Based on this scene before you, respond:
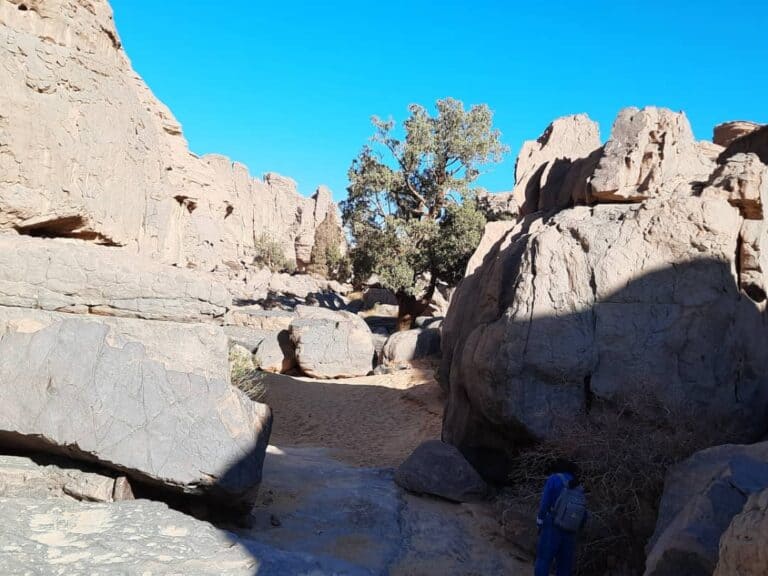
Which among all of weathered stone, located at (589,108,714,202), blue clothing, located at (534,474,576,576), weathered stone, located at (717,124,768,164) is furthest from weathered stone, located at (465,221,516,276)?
blue clothing, located at (534,474,576,576)

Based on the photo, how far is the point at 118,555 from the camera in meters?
3.76

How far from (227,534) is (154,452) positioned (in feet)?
3.08

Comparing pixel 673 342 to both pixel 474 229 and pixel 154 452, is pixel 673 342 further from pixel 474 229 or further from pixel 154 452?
pixel 474 229

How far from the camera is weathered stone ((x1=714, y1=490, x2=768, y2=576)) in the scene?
8.41 feet

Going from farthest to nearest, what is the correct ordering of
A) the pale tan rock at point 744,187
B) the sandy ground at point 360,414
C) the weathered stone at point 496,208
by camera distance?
the weathered stone at point 496,208
the sandy ground at point 360,414
the pale tan rock at point 744,187

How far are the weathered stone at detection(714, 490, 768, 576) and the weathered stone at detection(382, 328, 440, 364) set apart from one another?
12.7m

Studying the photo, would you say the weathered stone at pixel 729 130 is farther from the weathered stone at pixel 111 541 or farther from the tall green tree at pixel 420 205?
the weathered stone at pixel 111 541

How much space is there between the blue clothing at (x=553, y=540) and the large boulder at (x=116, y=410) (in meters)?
2.60

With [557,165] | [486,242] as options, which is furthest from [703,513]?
[486,242]

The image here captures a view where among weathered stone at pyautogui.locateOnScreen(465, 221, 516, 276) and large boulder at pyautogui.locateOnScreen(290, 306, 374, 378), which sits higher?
weathered stone at pyautogui.locateOnScreen(465, 221, 516, 276)

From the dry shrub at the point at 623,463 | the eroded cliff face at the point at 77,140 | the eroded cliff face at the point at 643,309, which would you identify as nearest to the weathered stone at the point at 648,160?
the eroded cliff face at the point at 643,309

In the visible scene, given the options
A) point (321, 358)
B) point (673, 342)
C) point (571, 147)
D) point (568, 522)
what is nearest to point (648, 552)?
point (568, 522)

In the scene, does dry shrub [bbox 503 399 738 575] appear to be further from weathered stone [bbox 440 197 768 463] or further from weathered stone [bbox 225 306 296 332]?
weathered stone [bbox 225 306 296 332]

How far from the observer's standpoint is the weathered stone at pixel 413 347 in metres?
15.6
